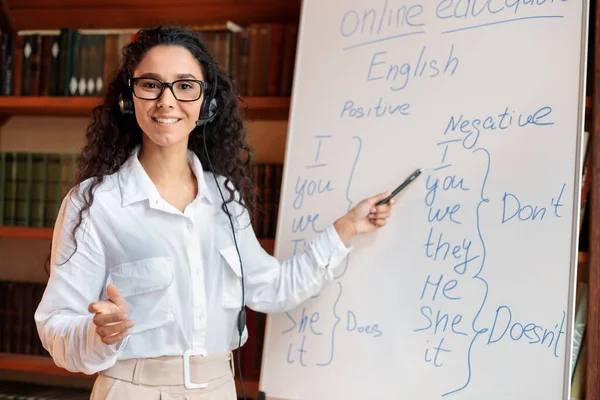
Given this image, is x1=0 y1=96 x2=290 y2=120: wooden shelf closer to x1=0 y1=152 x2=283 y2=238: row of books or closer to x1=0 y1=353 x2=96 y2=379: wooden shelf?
x1=0 y1=152 x2=283 y2=238: row of books

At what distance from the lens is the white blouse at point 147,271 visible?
129 cm

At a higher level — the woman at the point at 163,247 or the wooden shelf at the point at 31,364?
the woman at the point at 163,247

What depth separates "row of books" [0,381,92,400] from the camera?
218 centimetres

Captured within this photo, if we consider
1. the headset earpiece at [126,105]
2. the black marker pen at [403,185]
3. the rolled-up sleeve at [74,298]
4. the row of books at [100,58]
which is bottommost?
the rolled-up sleeve at [74,298]

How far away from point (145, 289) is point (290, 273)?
0.37 metres

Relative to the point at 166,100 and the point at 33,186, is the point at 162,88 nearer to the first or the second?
the point at 166,100

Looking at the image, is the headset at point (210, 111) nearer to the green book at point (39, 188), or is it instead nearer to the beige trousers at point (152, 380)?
the beige trousers at point (152, 380)

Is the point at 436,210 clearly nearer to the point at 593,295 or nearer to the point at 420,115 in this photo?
the point at 420,115

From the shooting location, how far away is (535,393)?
1.41m

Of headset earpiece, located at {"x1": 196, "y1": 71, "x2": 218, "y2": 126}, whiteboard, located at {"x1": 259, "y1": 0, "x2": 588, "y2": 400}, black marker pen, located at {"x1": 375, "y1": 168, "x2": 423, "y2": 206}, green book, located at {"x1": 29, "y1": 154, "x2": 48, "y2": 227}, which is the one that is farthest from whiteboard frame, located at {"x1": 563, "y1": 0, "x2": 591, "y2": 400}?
green book, located at {"x1": 29, "y1": 154, "x2": 48, "y2": 227}

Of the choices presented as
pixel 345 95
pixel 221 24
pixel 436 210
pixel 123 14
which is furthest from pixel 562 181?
pixel 123 14

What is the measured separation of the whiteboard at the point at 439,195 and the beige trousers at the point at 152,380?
298 mm

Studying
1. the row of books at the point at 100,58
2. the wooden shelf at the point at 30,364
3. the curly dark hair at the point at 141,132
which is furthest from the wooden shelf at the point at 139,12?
the wooden shelf at the point at 30,364

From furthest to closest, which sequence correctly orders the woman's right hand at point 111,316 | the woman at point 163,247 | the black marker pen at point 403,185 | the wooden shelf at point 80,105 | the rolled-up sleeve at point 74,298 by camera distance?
the wooden shelf at point 80,105 → the black marker pen at point 403,185 → the woman at point 163,247 → the rolled-up sleeve at point 74,298 → the woman's right hand at point 111,316
